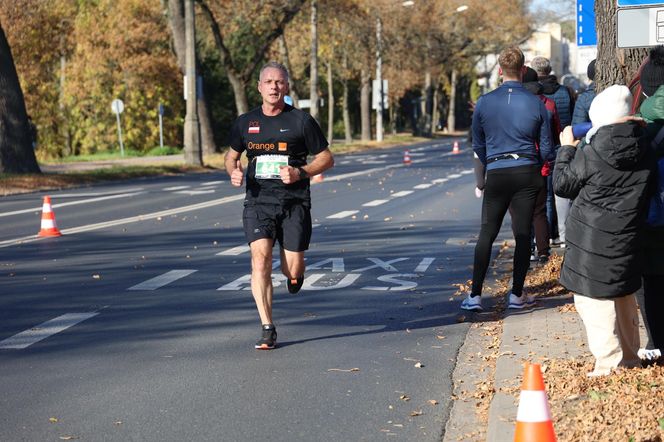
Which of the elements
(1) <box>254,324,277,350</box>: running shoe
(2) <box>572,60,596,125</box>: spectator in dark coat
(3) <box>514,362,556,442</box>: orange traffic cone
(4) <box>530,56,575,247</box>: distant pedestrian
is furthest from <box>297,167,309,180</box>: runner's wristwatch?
(4) <box>530,56,575,247</box>: distant pedestrian

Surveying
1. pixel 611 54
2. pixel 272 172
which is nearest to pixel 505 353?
pixel 272 172

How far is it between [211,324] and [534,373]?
4622mm

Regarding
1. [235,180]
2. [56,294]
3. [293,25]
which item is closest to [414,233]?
[56,294]

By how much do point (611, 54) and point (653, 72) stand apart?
9.69 feet

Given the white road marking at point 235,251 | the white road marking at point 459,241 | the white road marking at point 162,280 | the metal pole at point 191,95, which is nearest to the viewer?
the white road marking at point 162,280

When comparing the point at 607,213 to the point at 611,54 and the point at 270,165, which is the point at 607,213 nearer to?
the point at 270,165

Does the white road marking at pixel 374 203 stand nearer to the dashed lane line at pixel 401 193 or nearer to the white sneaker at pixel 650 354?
the dashed lane line at pixel 401 193

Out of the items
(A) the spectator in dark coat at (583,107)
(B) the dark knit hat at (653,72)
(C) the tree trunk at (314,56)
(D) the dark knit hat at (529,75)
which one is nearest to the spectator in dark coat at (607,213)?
(B) the dark knit hat at (653,72)

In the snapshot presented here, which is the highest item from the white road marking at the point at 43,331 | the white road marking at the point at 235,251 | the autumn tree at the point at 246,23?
the autumn tree at the point at 246,23

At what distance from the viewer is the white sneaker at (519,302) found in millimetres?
9312

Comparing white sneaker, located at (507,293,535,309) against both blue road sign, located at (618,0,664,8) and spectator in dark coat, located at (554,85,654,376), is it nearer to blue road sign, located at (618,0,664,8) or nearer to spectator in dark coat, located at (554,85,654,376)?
blue road sign, located at (618,0,664,8)

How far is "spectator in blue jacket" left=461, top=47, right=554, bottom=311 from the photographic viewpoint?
903cm

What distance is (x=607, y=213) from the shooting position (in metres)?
6.24

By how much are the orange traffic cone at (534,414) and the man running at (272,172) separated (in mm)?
3458
